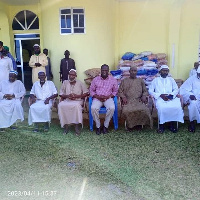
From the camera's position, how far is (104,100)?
6430 millimetres

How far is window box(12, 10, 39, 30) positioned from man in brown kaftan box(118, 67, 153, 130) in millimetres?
4412

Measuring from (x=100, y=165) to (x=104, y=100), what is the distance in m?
1.96

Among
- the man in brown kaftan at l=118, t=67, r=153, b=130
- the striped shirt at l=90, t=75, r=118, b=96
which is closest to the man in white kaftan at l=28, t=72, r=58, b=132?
the striped shirt at l=90, t=75, r=118, b=96

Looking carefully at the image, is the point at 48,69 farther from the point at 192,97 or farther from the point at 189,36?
the point at 189,36

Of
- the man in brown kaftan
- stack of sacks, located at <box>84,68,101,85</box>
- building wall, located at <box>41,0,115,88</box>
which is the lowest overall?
the man in brown kaftan

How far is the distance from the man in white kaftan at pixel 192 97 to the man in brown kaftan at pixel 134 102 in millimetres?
876

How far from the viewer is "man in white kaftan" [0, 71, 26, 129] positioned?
21.3 ft

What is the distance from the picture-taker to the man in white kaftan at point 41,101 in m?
6.36

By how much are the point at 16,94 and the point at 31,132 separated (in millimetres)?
1005

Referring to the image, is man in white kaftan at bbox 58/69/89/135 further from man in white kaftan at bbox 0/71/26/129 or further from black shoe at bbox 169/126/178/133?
black shoe at bbox 169/126/178/133

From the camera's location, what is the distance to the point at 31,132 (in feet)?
21.0

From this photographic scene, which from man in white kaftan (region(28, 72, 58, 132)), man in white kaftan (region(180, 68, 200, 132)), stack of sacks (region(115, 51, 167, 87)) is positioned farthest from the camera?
stack of sacks (region(115, 51, 167, 87))

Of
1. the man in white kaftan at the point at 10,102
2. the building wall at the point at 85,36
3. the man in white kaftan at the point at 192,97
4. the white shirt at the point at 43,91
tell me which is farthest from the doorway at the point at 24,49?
the man in white kaftan at the point at 192,97

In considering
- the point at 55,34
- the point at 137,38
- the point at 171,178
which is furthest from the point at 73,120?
the point at 137,38
